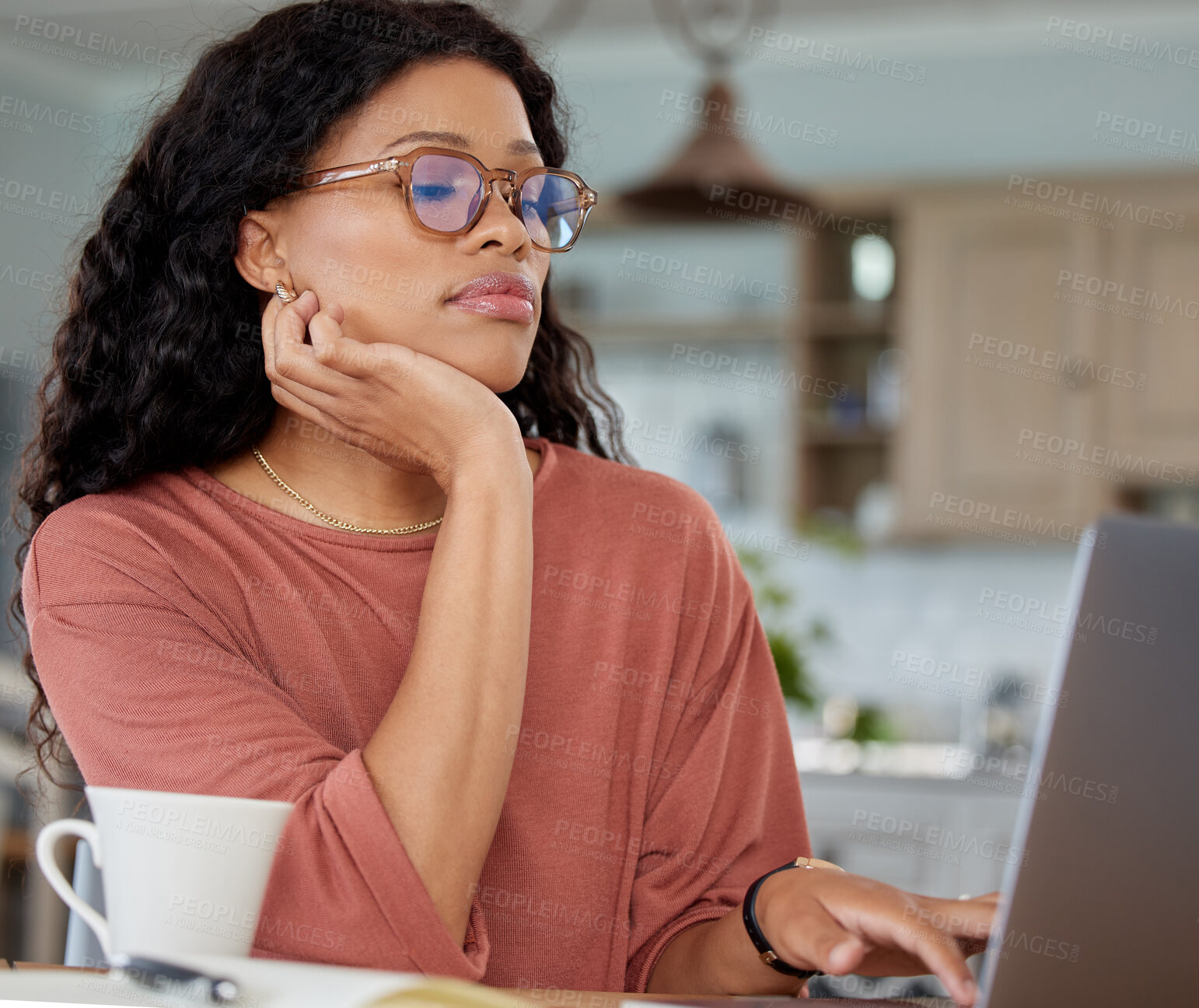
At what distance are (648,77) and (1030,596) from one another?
2.48 meters

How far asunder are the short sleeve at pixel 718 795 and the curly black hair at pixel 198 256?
54 cm

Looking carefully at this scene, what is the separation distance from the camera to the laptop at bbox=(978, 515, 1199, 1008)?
0.62 metres

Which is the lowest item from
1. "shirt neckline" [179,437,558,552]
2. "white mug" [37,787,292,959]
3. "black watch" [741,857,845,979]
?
"black watch" [741,857,845,979]

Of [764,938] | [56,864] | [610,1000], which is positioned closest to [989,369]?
[764,938]

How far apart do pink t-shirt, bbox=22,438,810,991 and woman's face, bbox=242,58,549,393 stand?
0.70 ft

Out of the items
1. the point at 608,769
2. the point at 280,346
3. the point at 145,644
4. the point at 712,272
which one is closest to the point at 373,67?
the point at 280,346

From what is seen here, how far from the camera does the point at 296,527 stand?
126cm

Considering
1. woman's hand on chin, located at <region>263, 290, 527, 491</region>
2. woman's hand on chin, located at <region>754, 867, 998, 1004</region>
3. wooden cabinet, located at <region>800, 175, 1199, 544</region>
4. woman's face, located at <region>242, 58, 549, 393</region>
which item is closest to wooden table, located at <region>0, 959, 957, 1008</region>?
woman's hand on chin, located at <region>754, 867, 998, 1004</region>

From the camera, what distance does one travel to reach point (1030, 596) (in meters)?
4.62

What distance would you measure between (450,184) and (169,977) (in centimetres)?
74

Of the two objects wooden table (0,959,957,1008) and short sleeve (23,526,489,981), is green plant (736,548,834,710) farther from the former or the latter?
wooden table (0,959,957,1008)

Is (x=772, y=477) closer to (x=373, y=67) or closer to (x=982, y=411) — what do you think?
(x=982, y=411)

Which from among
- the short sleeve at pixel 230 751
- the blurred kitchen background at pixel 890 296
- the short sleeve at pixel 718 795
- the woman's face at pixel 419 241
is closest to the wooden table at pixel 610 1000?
the short sleeve at pixel 230 751

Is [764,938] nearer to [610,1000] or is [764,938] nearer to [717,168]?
[610,1000]
